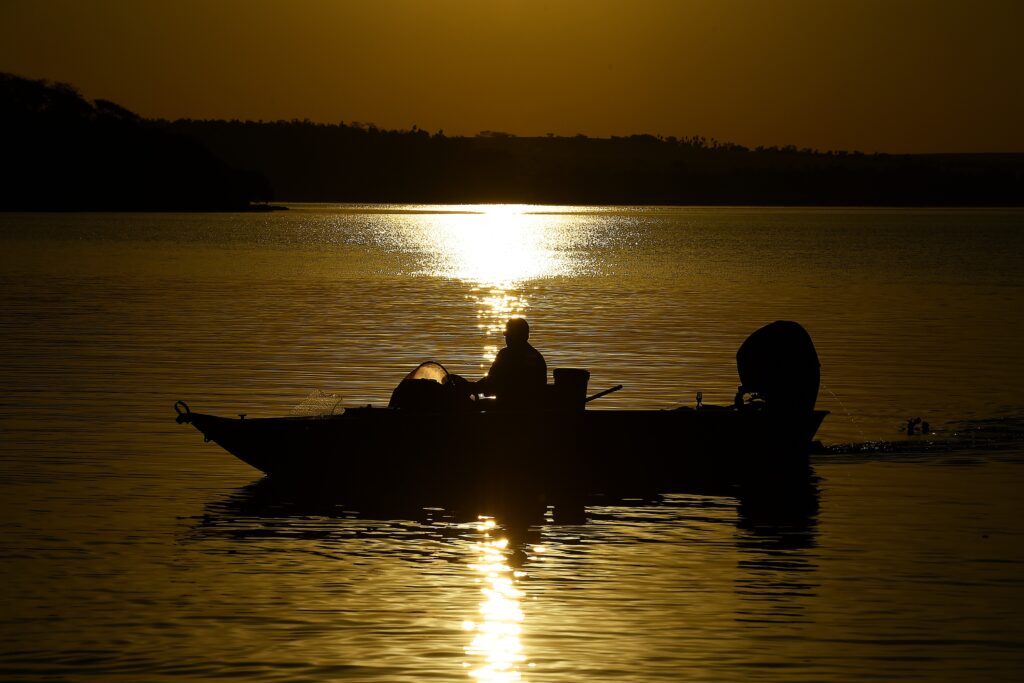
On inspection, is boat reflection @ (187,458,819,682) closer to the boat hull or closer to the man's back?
the boat hull

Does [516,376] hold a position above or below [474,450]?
above

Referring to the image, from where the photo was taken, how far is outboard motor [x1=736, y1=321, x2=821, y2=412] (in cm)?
Answer: 2592

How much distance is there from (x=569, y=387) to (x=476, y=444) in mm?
1615

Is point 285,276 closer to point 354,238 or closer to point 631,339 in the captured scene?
point 631,339

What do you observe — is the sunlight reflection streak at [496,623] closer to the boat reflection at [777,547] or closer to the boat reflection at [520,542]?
the boat reflection at [520,542]

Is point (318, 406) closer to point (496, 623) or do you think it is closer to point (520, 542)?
point (520, 542)

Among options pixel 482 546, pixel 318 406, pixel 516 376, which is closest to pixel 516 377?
pixel 516 376

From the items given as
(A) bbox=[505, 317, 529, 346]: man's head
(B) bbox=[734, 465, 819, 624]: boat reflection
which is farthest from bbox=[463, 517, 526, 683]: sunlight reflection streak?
(A) bbox=[505, 317, 529, 346]: man's head

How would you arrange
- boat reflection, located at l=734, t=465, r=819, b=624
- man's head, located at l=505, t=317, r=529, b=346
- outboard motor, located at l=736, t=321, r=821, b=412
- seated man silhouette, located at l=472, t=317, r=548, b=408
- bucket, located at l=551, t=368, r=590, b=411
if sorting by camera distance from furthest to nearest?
1. outboard motor, located at l=736, t=321, r=821, b=412
2. bucket, located at l=551, t=368, r=590, b=411
3. seated man silhouette, located at l=472, t=317, r=548, b=408
4. man's head, located at l=505, t=317, r=529, b=346
5. boat reflection, located at l=734, t=465, r=819, b=624

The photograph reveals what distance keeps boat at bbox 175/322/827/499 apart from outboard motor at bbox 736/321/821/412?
1585 millimetres

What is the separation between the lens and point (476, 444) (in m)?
23.6

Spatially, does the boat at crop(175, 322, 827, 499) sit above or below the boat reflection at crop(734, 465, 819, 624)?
above

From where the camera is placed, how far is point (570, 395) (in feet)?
78.7

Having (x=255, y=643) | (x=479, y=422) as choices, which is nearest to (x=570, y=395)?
(x=479, y=422)
